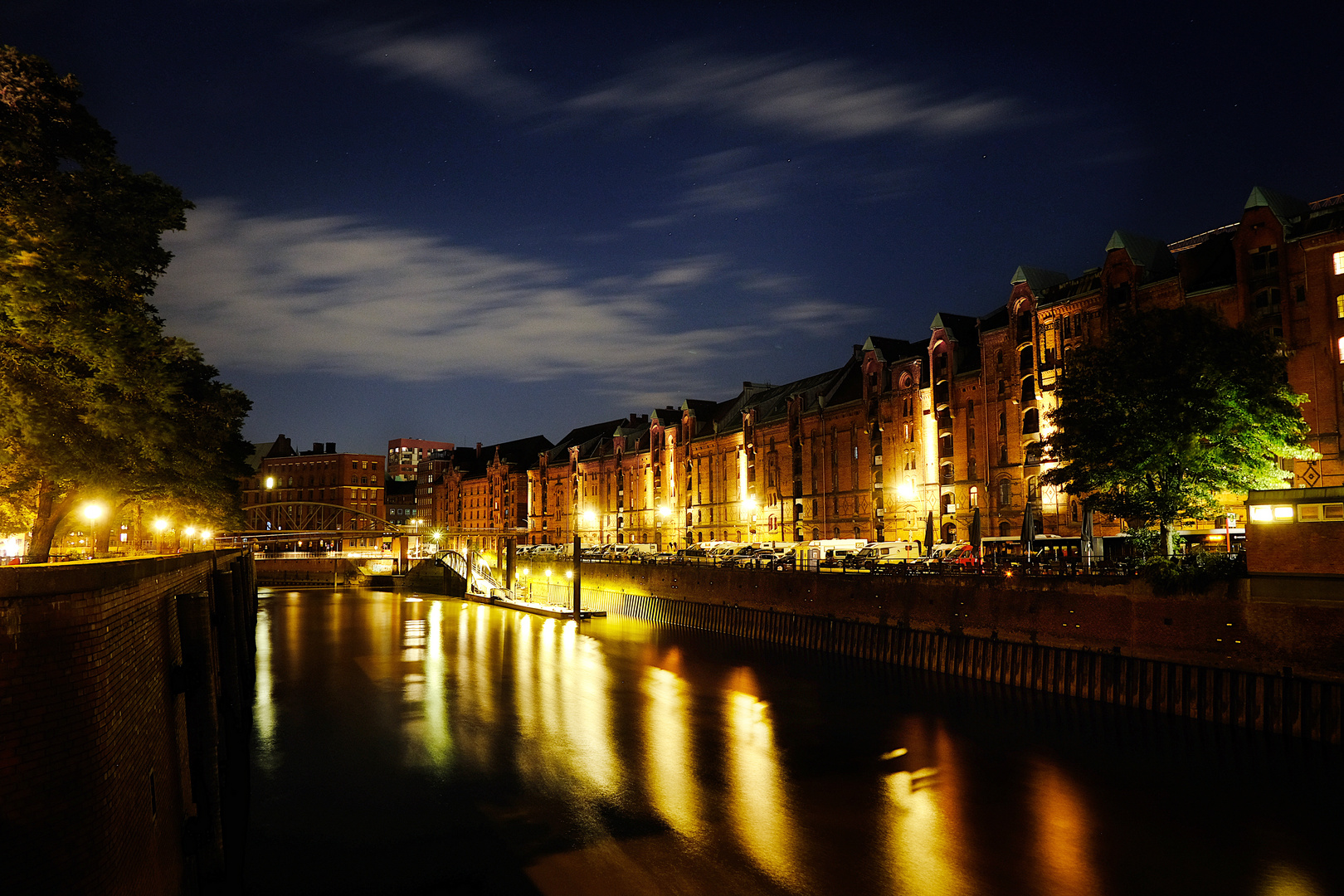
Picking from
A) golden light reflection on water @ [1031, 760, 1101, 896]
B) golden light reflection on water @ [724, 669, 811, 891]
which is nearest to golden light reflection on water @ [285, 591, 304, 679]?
golden light reflection on water @ [724, 669, 811, 891]

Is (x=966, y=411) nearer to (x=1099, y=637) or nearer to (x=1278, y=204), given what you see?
(x=1278, y=204)

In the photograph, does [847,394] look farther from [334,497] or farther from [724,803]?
[334,497]

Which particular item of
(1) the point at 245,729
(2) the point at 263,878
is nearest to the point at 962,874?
(2) the point at 263,878

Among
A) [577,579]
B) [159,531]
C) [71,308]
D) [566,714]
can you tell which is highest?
[71,308]

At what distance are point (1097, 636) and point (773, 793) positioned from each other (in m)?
17.8

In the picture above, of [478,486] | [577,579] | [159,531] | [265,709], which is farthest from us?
[478,486]

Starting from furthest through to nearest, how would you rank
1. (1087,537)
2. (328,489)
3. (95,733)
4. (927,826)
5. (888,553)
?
1. (328,489)
2. (888,553)
3. (1087,537)
4. (927,826)
5. (95,733)

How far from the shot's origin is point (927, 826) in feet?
71.5

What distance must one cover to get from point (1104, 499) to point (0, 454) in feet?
129

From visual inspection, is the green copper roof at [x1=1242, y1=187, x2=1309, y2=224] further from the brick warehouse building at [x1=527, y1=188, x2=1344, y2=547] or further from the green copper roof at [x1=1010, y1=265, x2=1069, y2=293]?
the green copper roof at [x1=1010, y1=265, x2=1069, y2=293]

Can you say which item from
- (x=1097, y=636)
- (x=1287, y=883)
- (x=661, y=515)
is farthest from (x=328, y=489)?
(x=1287, y=883)

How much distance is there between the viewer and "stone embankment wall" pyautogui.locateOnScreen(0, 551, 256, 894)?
8.94 metres

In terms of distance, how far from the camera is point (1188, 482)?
118 ft

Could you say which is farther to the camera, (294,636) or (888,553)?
(294,636)
